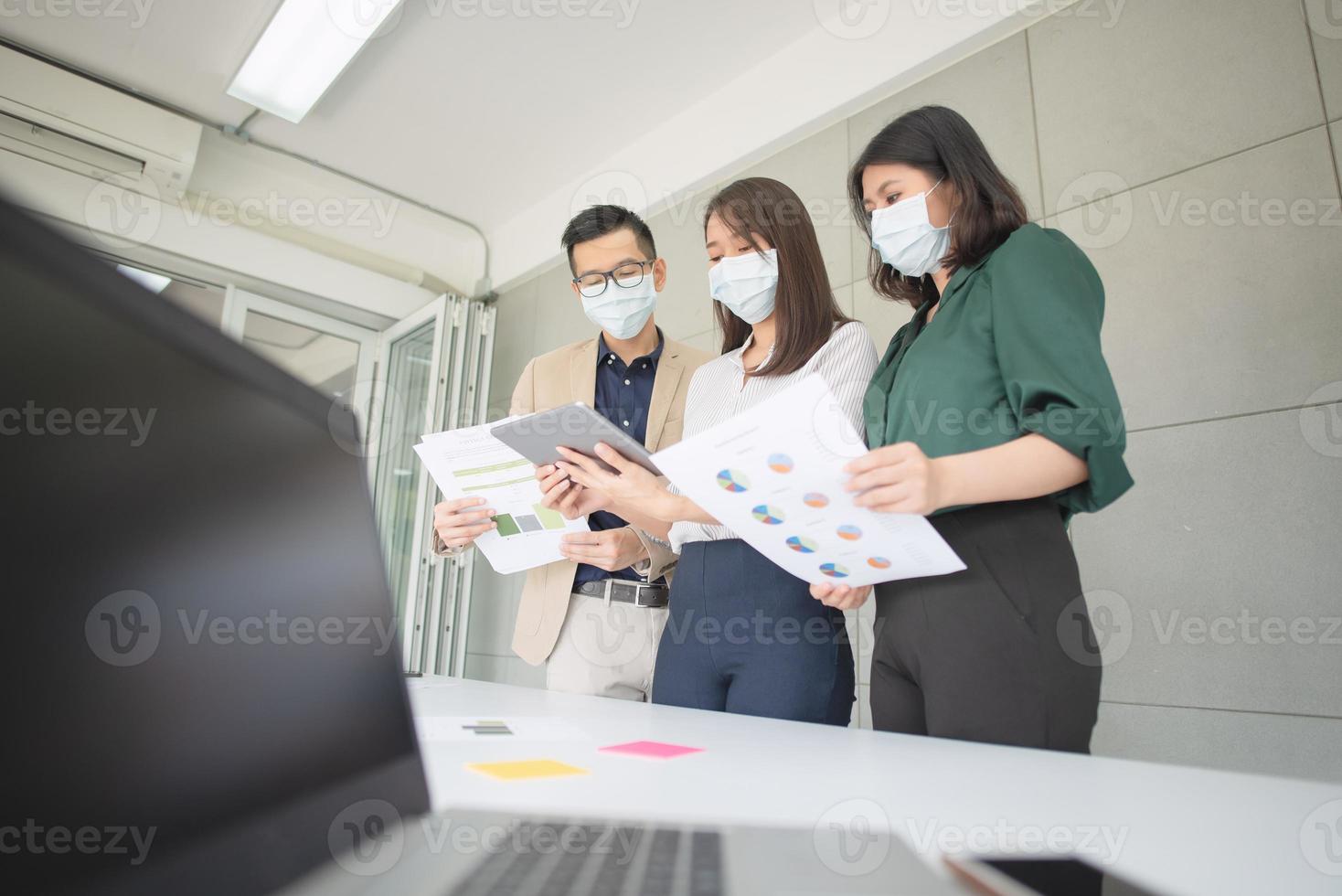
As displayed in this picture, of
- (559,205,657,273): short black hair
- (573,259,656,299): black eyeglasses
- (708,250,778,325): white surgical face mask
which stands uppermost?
(559,205,657,273): short black hair

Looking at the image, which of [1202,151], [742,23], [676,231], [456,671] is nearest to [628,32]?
[742,23]

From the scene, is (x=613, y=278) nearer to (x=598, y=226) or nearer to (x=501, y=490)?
(x=598, y=226)

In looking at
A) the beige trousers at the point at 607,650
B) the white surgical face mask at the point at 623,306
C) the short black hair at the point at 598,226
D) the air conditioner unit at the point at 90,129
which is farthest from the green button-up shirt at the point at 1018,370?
the air conditioner unit at the point at 90,129

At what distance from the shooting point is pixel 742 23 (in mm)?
3111

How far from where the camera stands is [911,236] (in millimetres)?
1307

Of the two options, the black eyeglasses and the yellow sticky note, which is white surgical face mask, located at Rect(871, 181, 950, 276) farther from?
the yellow sticky note

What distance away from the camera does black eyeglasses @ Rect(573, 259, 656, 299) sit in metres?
1.97

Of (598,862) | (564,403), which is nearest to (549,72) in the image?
(564,403)

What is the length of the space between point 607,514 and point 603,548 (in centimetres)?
17

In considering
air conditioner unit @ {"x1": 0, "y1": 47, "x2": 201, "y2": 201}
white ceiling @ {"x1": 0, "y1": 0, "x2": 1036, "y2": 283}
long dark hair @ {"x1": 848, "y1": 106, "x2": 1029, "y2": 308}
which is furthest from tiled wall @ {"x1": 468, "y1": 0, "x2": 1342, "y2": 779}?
air conditioner unit @ {"x1": 0, "y1": 47, "x2": 201, "y2": 201}

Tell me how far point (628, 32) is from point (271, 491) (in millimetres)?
3292

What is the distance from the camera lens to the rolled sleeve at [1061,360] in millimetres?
951

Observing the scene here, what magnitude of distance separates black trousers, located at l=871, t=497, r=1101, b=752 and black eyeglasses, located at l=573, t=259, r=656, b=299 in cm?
116

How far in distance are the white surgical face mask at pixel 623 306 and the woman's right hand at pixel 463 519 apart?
2.01 feet
